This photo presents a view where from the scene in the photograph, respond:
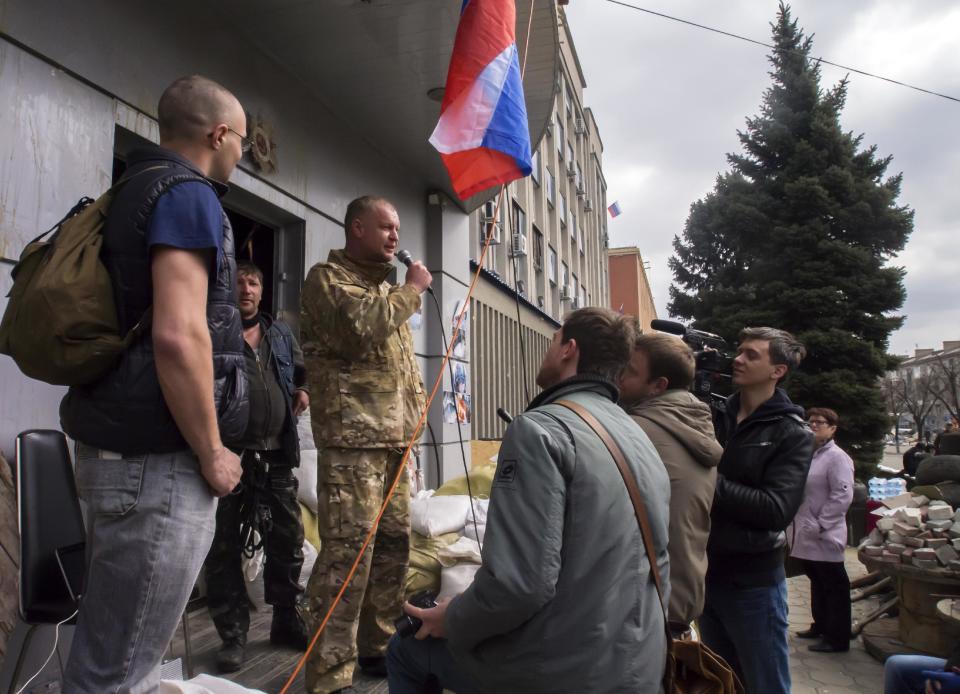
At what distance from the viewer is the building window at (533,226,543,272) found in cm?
1736

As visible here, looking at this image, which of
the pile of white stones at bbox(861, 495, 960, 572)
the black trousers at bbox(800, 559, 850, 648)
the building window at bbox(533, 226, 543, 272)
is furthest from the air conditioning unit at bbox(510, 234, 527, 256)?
the black trousers at bbox(800, 559, 850, 648)

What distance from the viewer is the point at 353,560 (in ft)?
9.15

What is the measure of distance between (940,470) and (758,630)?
4.62 m

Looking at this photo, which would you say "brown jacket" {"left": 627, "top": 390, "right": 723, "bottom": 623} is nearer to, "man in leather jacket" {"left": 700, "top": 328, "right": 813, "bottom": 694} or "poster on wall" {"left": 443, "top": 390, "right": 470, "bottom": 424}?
"man in leather jacket" {"left": 700, "top": 328, "right": 813, "bottom": 694}

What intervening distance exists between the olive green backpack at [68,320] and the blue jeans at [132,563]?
0.21 m

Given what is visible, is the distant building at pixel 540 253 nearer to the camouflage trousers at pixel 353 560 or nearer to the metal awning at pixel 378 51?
the metal awning at pixel 378 51


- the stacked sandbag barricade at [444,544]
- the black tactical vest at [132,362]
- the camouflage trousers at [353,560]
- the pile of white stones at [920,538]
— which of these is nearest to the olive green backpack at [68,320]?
the black tactical vest at [132,362]

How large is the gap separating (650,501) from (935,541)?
167 inches

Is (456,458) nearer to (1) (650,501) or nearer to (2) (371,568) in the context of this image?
(2) (371,568)

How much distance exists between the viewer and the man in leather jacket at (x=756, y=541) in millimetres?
2584

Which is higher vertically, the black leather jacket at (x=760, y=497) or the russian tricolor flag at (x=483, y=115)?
the russian tricolor flag at (x=483, y=115)

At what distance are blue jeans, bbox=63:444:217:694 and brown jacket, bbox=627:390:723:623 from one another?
59.4 inches

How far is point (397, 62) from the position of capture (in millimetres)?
4887

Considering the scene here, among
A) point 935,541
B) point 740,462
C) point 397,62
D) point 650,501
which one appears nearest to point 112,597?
point 650,501
